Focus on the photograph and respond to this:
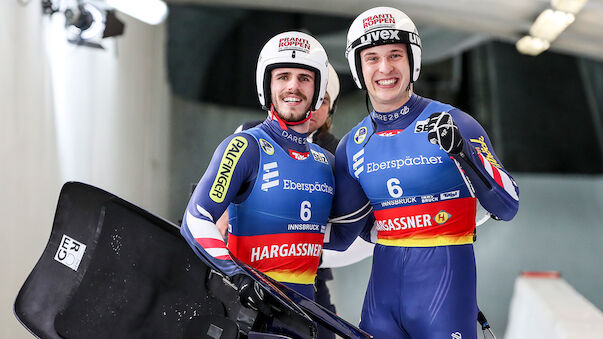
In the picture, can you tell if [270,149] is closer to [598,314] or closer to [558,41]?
[598,314]

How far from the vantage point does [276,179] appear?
111 inches

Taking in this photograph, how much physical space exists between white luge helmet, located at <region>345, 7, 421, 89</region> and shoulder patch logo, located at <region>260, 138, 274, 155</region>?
0.51 m

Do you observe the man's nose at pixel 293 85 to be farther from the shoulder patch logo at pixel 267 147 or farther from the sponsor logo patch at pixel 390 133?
the sponsor logo patch at pixel 390 133

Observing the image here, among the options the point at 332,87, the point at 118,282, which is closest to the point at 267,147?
the point at 118,282

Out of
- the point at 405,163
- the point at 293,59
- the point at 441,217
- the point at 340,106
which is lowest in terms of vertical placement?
the point at 441,217

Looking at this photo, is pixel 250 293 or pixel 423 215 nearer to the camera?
pixel 250 293

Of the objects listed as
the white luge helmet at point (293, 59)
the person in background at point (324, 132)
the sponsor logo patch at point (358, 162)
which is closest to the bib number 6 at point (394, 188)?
the sponsor logo patch at point (358, 162)

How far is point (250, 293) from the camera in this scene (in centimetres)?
242

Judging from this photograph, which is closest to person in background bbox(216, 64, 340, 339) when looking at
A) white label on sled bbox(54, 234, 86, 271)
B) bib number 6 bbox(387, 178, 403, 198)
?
bib number 6 bbox(387, 178, 403, 198)

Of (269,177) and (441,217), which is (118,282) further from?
(441,217)

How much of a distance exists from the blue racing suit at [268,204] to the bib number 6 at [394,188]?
0.91ft

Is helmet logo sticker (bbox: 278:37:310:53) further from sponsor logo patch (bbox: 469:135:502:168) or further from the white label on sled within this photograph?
the white label on sled

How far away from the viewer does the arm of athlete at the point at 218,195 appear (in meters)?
2.58

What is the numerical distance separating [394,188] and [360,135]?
33 cm
